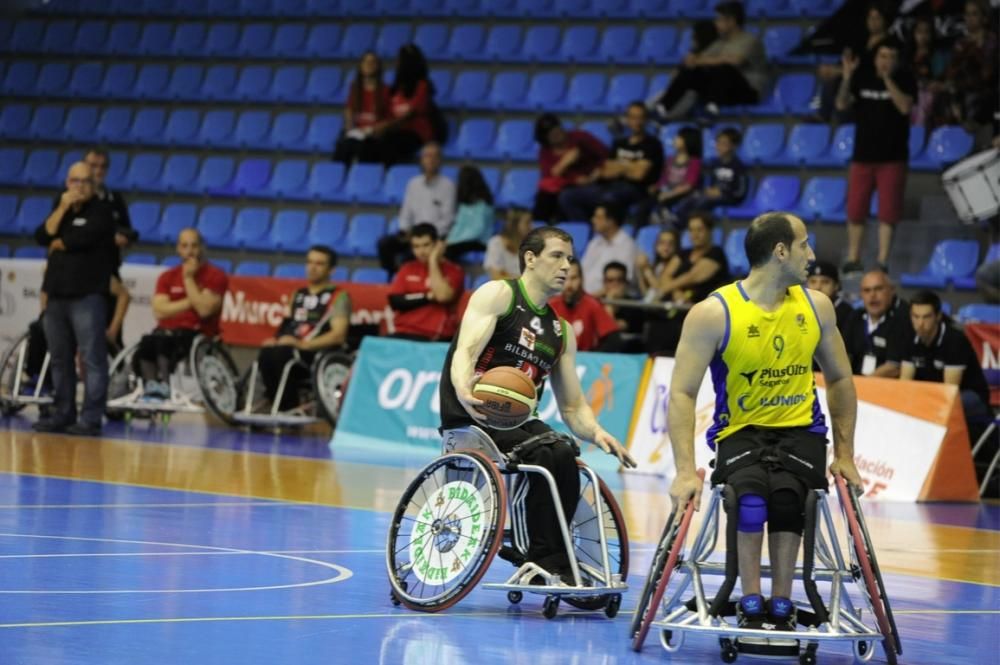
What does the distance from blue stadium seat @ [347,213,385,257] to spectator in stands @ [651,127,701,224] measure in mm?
3724

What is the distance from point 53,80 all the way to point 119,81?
108cm

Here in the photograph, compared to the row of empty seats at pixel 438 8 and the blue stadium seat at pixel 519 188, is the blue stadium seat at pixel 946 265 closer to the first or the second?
the row of empty seats at pixel 438 8

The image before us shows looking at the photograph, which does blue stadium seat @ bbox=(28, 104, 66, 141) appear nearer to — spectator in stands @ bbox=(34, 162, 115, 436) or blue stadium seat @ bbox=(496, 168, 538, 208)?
blue stadium seat @ bbox=(496, 168, 538, 208)

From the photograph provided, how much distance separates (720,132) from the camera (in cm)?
1595

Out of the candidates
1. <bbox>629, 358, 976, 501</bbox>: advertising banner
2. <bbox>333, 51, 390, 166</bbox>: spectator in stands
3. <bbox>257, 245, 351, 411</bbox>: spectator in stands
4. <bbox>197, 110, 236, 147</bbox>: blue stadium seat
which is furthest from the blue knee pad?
<bbox>197, 110, 236, 147</bbox>: blue stadium seat

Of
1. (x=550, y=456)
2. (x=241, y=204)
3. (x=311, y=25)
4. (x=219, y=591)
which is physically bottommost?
(x=219, y=591)

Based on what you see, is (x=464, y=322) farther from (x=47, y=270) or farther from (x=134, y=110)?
(x=134, y=110)

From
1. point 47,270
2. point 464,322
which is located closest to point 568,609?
point 464,322

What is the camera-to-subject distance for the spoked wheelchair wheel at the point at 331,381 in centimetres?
1485

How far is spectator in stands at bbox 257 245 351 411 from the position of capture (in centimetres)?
1495

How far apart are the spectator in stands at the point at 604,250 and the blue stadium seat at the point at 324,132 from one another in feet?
17.9

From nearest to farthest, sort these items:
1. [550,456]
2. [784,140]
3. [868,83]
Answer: [550,456] → [868,83] → [784,140]

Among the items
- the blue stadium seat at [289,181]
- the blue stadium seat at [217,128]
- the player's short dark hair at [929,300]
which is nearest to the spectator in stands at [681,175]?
the player's short dark hair at [929,300]

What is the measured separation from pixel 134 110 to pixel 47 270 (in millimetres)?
9169
